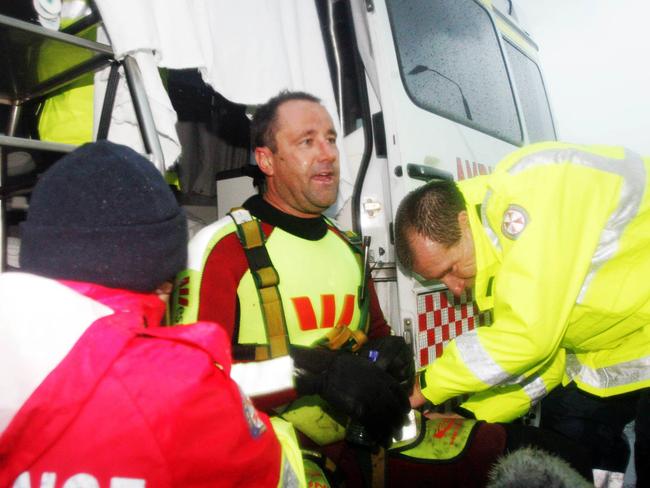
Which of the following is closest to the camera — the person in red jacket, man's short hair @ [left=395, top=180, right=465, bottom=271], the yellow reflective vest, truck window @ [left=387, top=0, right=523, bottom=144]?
the person in red jacket

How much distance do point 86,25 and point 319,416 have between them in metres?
1.30

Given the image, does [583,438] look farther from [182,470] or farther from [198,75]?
[198,75]

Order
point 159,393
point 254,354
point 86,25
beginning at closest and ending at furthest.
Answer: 1. point 159,393
2. point 86,25
3. point 254,354

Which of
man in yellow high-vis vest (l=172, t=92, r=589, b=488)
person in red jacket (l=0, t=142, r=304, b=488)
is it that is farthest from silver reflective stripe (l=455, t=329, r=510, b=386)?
person in red jacket (l=0, t=142, r=304, b=488)

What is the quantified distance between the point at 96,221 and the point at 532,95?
11.5ft

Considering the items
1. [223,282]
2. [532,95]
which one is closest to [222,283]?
[223,282]

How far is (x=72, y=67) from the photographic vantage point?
127 cm

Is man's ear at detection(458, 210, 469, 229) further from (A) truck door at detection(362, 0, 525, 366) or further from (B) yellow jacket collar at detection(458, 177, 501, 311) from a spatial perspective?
(A) truck door at detection(362, 0, 525, 366)

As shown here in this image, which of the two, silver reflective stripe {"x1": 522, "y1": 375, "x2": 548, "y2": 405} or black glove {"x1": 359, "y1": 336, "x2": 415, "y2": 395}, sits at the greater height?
black glove {"x1": 359, "y1": 336, "x2": 415, "y2": 395}

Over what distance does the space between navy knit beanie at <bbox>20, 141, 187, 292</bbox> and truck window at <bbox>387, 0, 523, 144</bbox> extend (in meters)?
1.43

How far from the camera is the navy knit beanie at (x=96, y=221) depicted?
0.66 m

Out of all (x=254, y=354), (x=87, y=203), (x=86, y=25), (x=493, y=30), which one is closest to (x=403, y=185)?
Answer: (x=254, y=354)

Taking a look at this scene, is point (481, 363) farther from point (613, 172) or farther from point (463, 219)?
point (613, 172)

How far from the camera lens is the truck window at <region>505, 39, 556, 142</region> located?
10.4ft
